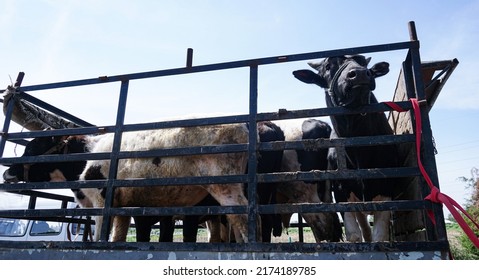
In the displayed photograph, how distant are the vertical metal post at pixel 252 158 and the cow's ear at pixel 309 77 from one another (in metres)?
1.34

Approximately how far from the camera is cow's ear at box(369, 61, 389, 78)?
4645 millimetres

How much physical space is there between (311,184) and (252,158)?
315 centimetres

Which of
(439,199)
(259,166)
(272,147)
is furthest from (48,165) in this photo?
(439,199)

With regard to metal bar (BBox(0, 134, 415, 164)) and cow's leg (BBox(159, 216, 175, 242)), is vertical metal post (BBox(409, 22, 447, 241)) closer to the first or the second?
metal bar (BBox(0, 134, 415, 164))

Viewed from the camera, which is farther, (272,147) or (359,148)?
(359,148)

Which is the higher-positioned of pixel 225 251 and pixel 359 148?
pixel 359 148

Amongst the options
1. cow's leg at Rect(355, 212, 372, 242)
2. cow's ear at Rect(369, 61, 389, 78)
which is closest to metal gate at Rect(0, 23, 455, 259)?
cow's ear at Rect(369, 61, 389, 78)

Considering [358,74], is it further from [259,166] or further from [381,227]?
[259,166]

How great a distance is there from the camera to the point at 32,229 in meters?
14.2

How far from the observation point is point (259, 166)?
5.85 m

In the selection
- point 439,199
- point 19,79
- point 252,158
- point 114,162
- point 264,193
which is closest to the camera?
point 439,199

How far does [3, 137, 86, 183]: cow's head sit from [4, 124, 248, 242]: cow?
0.04 metres

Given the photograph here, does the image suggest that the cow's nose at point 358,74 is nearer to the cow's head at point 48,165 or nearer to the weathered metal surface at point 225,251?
the weathered metal surface at point 225,251
